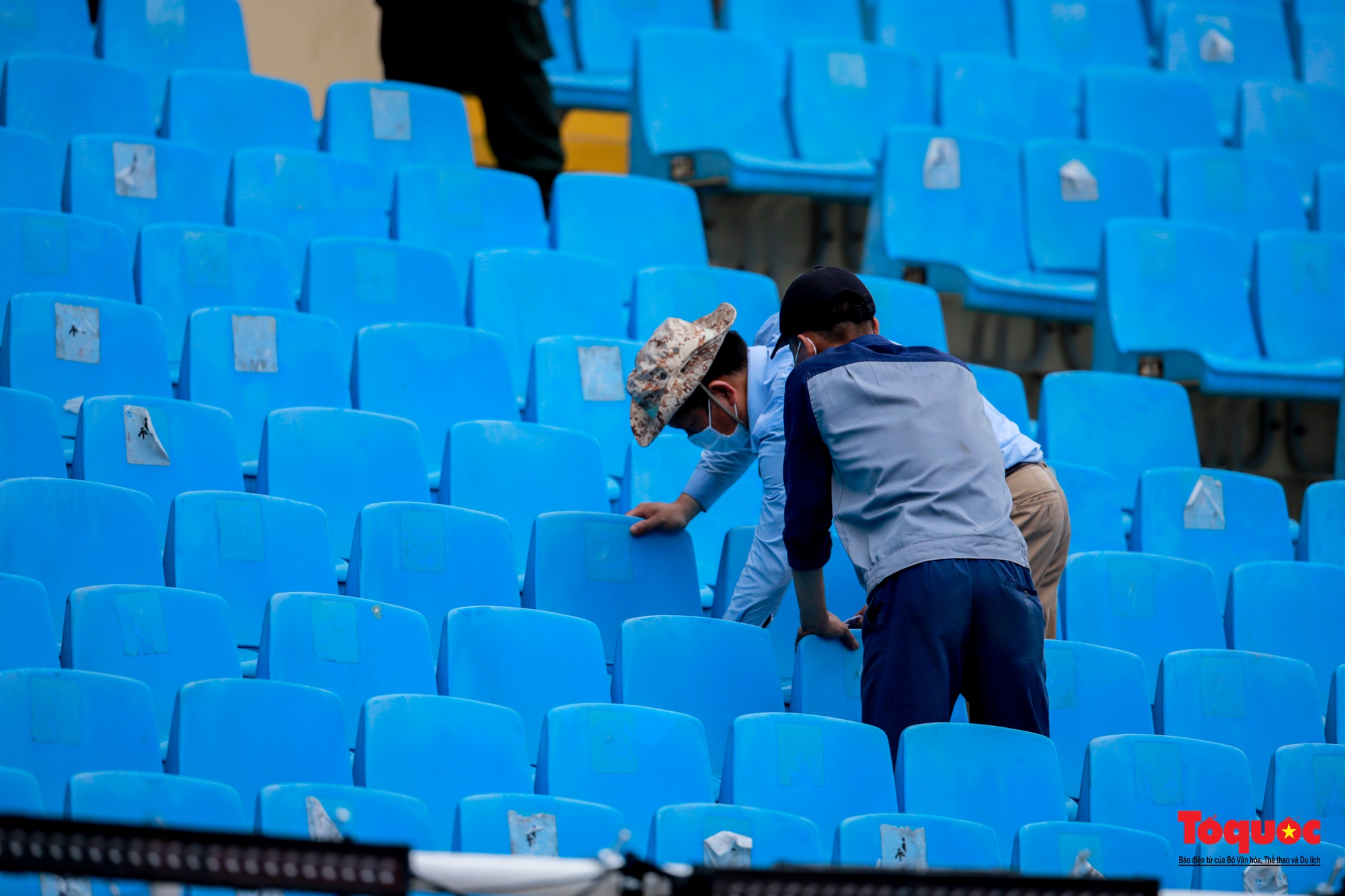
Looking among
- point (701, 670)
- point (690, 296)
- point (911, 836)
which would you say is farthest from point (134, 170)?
point (911, 836)

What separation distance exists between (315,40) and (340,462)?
10.4ft

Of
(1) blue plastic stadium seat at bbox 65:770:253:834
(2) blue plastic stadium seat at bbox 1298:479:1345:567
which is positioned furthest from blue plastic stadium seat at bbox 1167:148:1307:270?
(1) blue plastic stadium seat at bbox 65:770:253:834

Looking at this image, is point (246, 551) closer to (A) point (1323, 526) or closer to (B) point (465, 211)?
(B) point (465, 211)

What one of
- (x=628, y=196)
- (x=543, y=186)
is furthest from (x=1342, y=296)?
(x=543, y=186)

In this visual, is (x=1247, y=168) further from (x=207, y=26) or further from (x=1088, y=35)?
(x=207, y=26)

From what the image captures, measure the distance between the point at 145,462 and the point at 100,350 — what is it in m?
0.37

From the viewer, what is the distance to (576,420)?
313cm

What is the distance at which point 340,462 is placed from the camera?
271 centimetres

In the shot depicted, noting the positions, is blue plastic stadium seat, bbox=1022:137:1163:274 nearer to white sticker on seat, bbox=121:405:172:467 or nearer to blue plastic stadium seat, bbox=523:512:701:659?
blue plastic stadium seat, bbox=523:512:701:659

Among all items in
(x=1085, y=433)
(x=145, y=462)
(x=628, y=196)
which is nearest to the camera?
(x=145, y=462)

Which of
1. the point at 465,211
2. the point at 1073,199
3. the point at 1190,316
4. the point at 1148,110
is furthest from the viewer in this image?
the point at 1148,110

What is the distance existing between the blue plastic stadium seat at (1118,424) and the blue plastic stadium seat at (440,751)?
178 centimetres

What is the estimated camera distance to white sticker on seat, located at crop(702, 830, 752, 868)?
1737 mm

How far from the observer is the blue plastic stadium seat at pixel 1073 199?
169 inches
